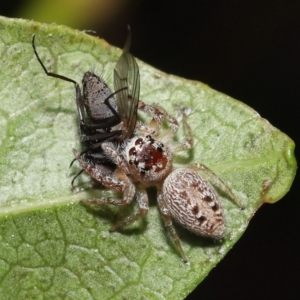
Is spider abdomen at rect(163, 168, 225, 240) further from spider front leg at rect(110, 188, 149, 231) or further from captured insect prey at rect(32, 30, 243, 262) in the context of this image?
spider front leg at rect(110, 188, 149, 231)

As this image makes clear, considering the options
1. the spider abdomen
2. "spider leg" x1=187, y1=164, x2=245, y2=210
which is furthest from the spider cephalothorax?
"spider leg" x1=187, y1=164, x2=245, y2=210

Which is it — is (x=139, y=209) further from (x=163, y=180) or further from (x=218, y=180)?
(x=218, y=180)

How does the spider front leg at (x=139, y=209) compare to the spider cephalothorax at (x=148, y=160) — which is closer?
the spider front leg at (x=139, y=209)

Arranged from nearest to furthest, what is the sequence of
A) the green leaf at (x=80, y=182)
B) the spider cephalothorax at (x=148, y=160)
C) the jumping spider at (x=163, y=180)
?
the green leaf at (x=80, y=182), the jumping spider at (x=163, y=180), the spider cephalothorax at (x=148, y=160)

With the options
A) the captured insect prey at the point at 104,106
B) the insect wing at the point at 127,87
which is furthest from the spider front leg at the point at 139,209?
the insect wing at the point at 127,87

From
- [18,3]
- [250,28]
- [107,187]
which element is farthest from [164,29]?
[107,187]

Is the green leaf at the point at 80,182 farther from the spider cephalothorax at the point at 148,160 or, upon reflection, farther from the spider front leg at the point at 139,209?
the spider cephalothorax at the point at 148,160
